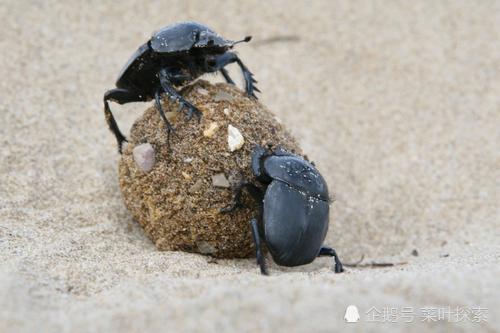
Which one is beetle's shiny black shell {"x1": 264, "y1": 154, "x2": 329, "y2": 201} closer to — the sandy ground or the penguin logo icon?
the sandy ground

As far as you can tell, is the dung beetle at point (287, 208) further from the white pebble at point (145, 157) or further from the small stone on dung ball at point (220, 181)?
the white pebble at point (145, 157)

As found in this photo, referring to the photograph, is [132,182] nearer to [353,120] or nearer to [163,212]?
[163,212]

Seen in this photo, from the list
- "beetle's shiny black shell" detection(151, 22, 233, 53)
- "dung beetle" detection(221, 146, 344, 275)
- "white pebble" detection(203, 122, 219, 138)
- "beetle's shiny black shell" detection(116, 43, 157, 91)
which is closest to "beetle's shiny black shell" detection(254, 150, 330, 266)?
"dung beetle" detection(221, 146, 344, 275)

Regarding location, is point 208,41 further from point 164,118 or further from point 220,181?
point 220,181

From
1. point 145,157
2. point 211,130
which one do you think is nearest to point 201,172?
point 211,130

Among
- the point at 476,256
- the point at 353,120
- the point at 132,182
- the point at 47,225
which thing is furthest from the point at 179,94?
the point at 353,120

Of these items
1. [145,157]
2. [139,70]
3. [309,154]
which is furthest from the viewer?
[309,154]
